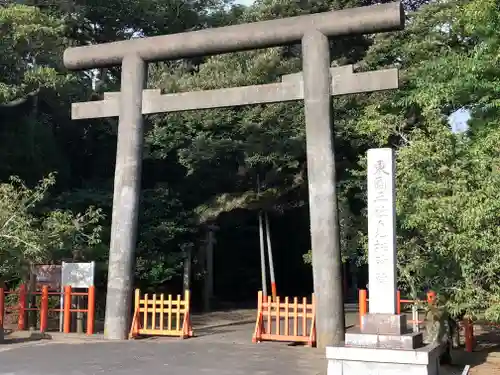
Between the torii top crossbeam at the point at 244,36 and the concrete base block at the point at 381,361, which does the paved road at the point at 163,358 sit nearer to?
the concrete base block at the point at 381,361

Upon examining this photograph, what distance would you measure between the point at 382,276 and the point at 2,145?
14176 mm

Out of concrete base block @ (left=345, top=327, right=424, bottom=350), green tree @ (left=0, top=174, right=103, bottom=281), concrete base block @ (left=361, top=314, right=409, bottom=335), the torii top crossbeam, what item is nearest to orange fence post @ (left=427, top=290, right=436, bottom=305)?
concrete base block @ (left=345, top=327, right=424, bottom=350)

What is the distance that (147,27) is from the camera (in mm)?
22844

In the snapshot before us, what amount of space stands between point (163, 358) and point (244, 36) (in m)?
6.34

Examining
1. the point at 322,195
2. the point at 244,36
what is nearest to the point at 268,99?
the point at 244,36

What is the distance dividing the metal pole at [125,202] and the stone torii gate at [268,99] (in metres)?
0.02

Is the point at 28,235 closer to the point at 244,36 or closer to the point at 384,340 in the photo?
the point at 244,36

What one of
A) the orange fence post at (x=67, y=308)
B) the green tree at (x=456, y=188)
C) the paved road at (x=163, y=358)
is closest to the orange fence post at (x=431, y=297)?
the green tree at (x=456, y=188)

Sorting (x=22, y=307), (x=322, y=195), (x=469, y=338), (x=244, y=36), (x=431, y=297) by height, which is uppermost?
(x=244, y=36)

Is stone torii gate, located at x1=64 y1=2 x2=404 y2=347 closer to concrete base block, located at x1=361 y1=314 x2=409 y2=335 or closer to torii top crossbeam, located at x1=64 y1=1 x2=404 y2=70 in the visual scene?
torii top crossbeam, located at x1=64 y1=1 x2=404 y2=70

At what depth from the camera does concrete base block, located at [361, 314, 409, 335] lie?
7527 millimetres

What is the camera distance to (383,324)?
7598 mm

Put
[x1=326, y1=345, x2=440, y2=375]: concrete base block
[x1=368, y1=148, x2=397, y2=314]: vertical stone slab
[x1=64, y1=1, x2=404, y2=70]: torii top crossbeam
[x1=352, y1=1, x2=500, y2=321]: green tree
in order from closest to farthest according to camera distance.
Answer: [x1=326, y1=345, x2=440, y2=375]: concrete base block, [x1=368, y1=148, x2=397, y2=314]: vertical stone slab, [x1=352, y1=1, x2=500, y2=321]: green tree, [x1=64, y1=1, x2=404, y2=70]: torii top crossbeam

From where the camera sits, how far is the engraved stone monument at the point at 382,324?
7266 mm
